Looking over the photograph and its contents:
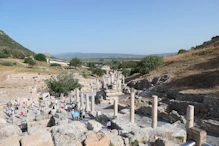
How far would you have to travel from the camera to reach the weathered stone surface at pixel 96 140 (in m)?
5.82

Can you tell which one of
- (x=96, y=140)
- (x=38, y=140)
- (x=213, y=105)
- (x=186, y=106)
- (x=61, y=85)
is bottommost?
(x=186, y=106)

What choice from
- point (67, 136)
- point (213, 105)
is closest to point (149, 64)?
point (213, 105)

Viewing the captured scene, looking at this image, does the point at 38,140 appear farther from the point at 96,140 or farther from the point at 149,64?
the point at 149,64

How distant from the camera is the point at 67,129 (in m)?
6.43

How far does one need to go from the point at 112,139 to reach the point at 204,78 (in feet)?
58.1

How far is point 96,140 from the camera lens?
5.95 m

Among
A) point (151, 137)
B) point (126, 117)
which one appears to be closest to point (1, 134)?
point (151, 137)

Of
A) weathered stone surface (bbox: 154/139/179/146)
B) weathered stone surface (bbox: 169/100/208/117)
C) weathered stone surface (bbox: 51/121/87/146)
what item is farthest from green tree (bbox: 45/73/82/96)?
weathered stone surface (bbox: 154/139/179/146)

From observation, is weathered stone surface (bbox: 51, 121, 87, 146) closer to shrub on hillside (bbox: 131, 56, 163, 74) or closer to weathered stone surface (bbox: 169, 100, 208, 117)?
weathered stone surface (bbox: 169, 100, 208, 117)

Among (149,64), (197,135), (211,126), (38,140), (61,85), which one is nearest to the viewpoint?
(197,135)

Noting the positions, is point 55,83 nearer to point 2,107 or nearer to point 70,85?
point 70,85

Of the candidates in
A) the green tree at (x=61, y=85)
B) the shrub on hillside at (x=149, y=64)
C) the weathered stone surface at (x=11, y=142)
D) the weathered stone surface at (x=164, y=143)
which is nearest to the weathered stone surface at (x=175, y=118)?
the weathered stone surface at (x=164, y=143)

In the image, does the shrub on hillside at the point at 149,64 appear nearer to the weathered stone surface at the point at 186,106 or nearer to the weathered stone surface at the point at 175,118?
the weathered stone surface at the point at 186,106

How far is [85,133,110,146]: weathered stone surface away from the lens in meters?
5.82
